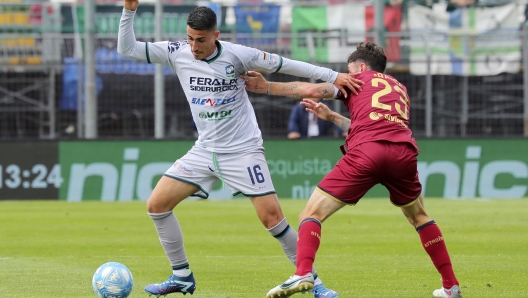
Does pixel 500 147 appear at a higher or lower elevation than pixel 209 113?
lower

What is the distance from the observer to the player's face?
7852 millimetres

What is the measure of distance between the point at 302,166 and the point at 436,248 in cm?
1176

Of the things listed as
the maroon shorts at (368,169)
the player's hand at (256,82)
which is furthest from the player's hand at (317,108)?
the maroon shorts at (368,169)

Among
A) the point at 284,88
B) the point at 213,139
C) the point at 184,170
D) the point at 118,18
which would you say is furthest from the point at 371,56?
the point at 118,18

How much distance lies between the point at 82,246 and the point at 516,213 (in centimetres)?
755

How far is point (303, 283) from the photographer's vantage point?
686 centimetres

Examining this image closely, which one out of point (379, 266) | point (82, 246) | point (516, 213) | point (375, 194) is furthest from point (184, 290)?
point (375, 194)

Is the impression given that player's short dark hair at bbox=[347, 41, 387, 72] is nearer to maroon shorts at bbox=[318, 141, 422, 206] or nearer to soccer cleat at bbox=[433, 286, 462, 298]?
maroon shorts at bbox=[318, 141, 422, 206]

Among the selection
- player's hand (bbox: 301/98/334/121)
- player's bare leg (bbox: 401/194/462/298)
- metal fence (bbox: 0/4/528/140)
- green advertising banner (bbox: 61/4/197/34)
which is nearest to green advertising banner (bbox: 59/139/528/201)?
metal fence (bbox: 0/4/528/140)

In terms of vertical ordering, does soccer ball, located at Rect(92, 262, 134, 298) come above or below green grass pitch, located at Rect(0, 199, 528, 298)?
above

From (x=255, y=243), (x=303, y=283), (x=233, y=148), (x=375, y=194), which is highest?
(x=233, y=148)

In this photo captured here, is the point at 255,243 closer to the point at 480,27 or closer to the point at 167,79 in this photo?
the point at 167,79

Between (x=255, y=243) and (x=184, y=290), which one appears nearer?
(x=184, y=290)

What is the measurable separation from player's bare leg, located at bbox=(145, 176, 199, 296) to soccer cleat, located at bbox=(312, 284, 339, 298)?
1150 mm
